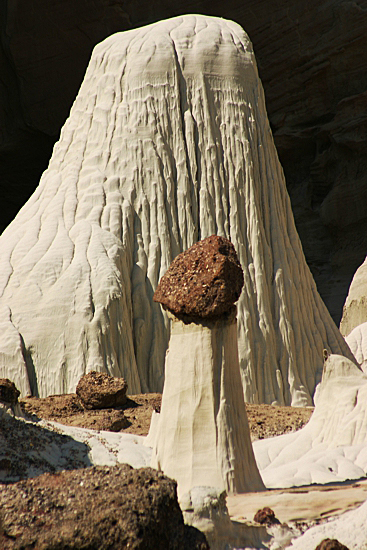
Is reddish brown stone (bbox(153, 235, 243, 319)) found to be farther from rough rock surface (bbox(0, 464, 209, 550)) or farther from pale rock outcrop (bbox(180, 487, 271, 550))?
rough rock surface (bbox(0, 464, 209, 550))

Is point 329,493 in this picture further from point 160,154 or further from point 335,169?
point 335,169

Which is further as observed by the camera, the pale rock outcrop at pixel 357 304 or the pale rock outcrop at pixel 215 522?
the pale rock outcrop at pixel 357 304

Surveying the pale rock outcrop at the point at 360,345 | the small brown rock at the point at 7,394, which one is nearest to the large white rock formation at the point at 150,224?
the pale rock outcrop at the point at 360,345

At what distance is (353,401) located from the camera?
7340 millimetres

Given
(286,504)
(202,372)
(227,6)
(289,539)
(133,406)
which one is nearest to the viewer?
(289,539)

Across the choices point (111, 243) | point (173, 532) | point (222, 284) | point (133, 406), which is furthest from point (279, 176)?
point (173, 532)

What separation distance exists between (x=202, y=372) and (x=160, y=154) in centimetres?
824

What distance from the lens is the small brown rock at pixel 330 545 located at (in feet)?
13.1

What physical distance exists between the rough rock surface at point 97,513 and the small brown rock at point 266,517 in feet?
3.00

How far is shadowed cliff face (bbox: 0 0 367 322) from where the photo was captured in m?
22.1

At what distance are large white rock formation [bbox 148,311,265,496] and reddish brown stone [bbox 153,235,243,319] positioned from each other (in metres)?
0.12

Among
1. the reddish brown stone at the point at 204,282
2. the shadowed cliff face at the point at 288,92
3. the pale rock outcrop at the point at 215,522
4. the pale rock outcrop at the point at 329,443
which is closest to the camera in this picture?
the pale rock outcrop at the point at 215,522

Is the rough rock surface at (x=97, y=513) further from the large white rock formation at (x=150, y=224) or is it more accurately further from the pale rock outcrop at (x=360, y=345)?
the pale rock outcrop at (x=360, y=345)

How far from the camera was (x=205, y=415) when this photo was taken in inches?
221
